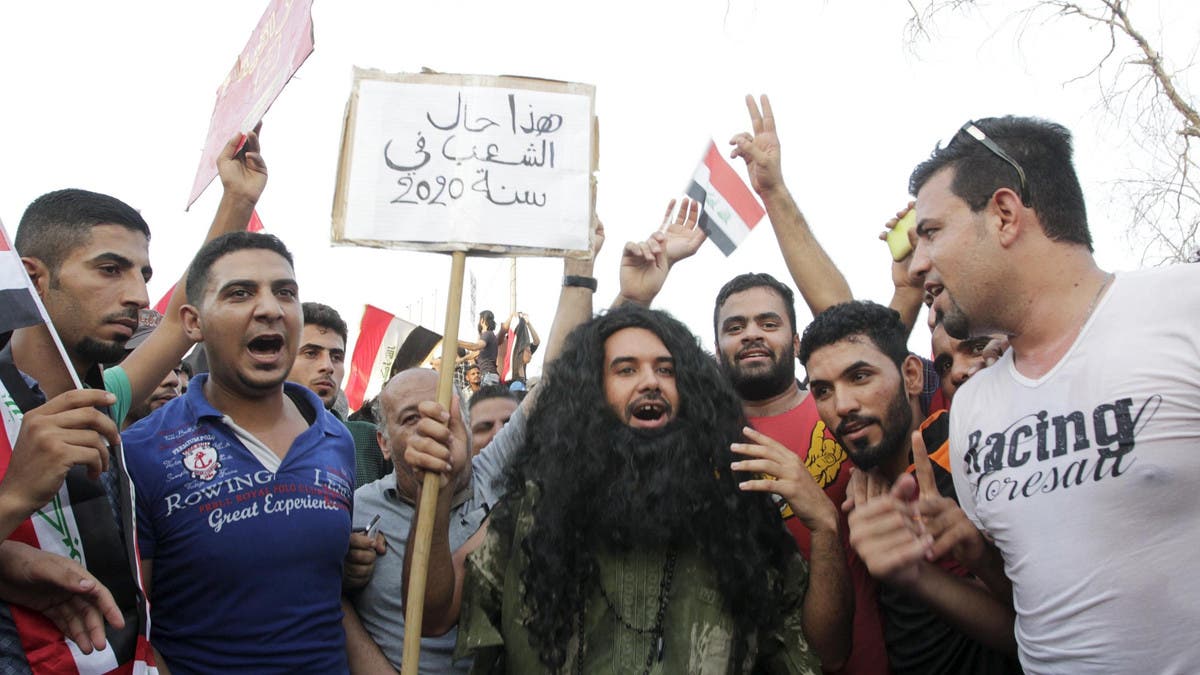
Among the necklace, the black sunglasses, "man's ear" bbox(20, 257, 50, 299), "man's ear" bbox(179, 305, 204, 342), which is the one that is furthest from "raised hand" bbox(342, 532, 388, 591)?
the black sunglasses

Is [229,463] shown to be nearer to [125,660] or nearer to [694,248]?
[125,660]

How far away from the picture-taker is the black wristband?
134 inches

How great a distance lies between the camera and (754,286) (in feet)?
13.3

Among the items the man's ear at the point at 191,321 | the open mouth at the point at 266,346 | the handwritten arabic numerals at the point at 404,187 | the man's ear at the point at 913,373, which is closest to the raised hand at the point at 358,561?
the open mouth at the point at 266,346

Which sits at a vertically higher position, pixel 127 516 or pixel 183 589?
pixel 127 516

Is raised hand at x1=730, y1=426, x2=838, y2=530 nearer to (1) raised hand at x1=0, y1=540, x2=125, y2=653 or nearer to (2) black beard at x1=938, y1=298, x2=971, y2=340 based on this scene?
(2) black beard at x1=938, y1=298, x2=971, y2=340

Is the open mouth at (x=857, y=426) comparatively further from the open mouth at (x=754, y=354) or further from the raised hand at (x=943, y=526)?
the open mouth at (x=754, y=354)

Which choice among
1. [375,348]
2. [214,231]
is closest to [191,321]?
[214,231]

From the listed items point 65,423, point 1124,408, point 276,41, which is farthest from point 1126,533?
point 276,41

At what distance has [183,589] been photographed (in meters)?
2.35

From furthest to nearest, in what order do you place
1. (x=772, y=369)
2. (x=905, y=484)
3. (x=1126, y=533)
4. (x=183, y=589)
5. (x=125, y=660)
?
(x=772, y=369), (x=183, y=589), (x=905, y=484), (x=125, y=660), (x=1126, y=533)

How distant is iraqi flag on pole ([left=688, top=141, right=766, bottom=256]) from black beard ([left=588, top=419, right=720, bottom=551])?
1.62 metres

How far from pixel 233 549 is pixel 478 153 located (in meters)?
1.36

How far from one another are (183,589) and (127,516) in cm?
35
